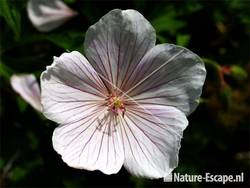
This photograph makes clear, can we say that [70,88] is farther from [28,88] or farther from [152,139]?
[28,88]

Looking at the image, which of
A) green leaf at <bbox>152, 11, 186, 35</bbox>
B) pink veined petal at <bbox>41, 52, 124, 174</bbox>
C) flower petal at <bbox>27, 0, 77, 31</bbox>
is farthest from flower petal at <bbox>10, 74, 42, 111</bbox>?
green leaf at <bbox>152, 11, 186, 35</bbox>

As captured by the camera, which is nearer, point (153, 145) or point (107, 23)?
point (107, 23)

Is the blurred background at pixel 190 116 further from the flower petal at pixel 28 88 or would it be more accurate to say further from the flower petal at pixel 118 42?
the flower petal at pixel 118 42

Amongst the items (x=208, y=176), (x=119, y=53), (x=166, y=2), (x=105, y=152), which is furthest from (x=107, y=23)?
(x=208, y=176)

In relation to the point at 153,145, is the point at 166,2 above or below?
above

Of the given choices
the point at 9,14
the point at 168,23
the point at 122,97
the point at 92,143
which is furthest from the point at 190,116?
the point at 9,14

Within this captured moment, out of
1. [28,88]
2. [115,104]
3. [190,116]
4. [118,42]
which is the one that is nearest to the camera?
[118,42]

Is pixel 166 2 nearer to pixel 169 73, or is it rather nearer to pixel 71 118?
pixel 169 73

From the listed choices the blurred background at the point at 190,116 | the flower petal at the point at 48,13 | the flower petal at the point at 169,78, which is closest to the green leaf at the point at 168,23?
the blurred background at the point at 190,116
